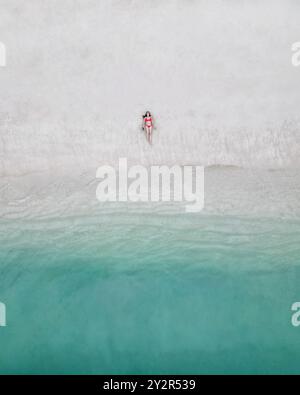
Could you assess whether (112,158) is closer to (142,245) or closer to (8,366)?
(142,245)

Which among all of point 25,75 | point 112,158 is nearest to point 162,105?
point 112,158

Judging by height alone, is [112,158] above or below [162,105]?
below

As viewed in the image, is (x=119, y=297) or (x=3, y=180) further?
(x=3, y=180)
